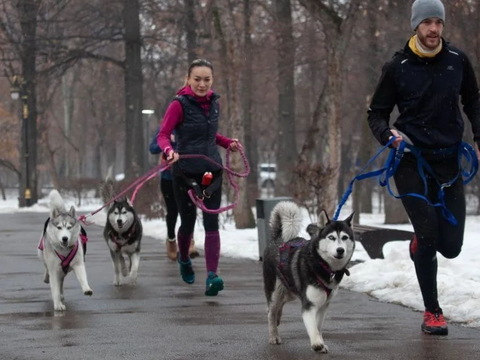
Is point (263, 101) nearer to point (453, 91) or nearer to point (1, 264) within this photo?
point (1, 264)

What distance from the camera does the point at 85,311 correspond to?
7988mm

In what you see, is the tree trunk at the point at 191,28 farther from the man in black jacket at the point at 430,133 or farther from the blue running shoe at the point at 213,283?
the man in black jacket at the point at 430,133

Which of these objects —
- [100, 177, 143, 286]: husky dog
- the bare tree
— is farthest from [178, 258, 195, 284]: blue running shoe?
the bare tree

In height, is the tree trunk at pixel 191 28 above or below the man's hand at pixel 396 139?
above

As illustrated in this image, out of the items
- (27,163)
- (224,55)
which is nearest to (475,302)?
(224,55)

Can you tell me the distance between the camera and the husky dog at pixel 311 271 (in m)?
5.88

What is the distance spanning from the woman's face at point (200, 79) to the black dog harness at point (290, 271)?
2395 mm

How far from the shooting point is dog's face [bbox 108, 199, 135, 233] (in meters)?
9.90

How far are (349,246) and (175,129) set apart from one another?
10.2ft

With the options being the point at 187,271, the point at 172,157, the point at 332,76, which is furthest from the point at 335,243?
the point at 332,76

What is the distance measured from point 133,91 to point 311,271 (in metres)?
25.5

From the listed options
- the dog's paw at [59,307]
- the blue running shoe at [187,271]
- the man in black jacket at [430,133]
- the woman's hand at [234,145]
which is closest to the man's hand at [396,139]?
the man in black jacket at [430,133]

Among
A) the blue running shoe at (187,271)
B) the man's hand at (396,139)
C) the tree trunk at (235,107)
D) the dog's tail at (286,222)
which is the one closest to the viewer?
the man's hand at (396,139)

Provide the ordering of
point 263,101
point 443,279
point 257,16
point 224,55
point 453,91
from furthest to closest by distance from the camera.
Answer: point 263,101
point 257,16
point 224,55
point 443,279
point 453,91
